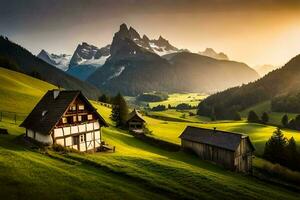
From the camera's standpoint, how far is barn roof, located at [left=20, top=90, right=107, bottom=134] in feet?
162

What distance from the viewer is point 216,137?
223ft

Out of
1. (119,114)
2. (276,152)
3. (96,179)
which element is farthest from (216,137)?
(119,114)

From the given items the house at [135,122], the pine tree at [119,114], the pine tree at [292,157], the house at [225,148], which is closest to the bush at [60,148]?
the house at [225,148]

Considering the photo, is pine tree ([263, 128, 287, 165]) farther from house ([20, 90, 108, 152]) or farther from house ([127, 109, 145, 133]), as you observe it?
house ([20, 90, 108, 152])

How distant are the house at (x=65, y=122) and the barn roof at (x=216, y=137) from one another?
2549 centimetres

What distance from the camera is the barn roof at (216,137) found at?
64350 millimetres

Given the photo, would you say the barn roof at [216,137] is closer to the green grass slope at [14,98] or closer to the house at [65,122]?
the house at [65,122]

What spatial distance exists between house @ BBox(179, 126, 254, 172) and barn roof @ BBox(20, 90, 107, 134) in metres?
29.3

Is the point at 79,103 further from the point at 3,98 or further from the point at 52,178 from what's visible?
the point at 3,98

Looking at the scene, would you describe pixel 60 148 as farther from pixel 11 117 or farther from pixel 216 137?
pixel 216 137

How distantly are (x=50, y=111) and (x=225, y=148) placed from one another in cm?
3580

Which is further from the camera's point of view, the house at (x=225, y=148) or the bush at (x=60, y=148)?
the house at (x=225, y=148)

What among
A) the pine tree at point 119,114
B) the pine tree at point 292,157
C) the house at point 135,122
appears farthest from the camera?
the pine tree at point 119,114

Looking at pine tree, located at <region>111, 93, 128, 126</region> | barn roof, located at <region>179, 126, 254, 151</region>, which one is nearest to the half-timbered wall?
barn roof, located at <region>179, 126, 254, 151</region>
